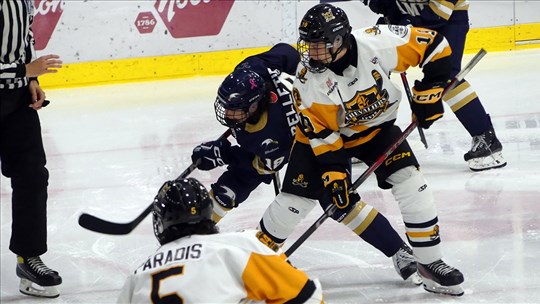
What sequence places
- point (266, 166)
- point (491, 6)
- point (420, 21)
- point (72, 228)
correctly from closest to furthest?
point (266, 166) → point (72, 228) → point (420, 21) → point (491, 6)

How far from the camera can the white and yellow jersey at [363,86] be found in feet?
9.73

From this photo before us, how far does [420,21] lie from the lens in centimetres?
443

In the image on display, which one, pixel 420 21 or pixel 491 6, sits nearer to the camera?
pixel 420 21

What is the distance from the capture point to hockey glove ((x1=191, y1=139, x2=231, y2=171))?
351 cm

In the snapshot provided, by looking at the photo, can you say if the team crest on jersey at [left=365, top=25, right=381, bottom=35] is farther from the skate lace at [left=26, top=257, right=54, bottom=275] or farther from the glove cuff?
the skate lace at [left=26, top=257, right=54, bottom=275]

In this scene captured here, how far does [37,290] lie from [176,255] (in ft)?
5.52

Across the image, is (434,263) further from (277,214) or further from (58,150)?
(58,150)

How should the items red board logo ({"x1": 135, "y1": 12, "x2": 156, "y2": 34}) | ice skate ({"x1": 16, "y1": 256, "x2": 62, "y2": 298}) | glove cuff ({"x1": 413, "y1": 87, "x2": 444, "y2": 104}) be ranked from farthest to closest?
red board logo ({"x1": 135, "y1": 12, "x2": 156, "y2": 34}) → ice skate ({"x1": 16, "y1": 256, "x2": 62, "y2": 298}) → glove cuff ({"x1": 413, "y1": 87, "x2": 444, "y2": 104})

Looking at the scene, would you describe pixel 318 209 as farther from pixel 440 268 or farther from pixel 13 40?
pixel 13 40

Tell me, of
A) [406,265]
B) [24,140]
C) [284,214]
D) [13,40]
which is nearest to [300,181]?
[284,214]

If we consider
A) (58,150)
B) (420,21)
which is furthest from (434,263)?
(58,150)

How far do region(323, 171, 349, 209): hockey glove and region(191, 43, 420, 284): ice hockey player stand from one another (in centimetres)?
Result: 24

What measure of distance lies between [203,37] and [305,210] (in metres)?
4.45

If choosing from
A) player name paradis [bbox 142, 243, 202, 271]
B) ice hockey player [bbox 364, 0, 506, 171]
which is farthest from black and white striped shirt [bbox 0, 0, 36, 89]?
ice hockey player [bbox 364, 0, 506, 171]
